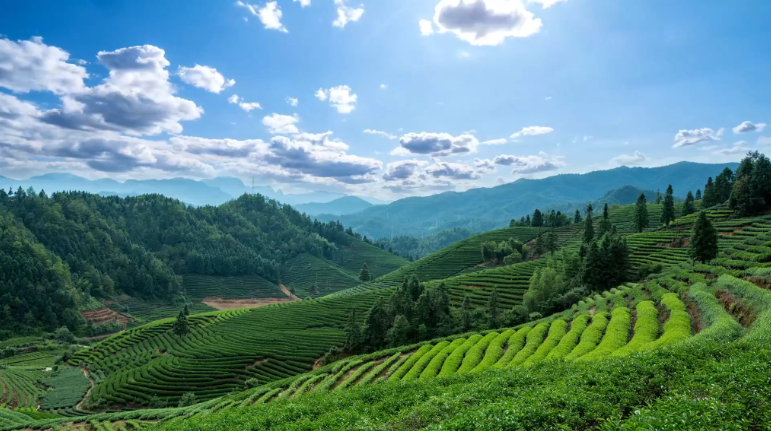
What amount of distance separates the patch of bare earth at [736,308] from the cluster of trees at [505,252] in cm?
7180

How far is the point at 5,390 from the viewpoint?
55.9m

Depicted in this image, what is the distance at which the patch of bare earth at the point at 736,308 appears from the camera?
22.9 metres

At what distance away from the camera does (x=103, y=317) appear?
129375 mm

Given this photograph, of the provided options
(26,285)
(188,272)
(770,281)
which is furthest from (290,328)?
(188,272)

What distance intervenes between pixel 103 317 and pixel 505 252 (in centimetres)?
14397

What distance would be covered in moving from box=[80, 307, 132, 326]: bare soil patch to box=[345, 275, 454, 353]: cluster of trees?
115 meters

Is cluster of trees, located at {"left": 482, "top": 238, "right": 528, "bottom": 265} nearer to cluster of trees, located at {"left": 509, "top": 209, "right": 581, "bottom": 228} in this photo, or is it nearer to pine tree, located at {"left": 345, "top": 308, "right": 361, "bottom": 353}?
cluster of trees, located at {"left": 509, "top": 209, "right": 581, "bottom": 228}

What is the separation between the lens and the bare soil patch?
4946 inches

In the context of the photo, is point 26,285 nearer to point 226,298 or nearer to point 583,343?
point 226,298

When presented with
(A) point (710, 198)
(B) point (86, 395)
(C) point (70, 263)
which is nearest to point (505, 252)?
(A) point (710, 198)

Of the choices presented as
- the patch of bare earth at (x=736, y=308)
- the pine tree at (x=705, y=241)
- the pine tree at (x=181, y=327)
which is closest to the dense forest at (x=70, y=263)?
the pine tree at (x=181, y=327)

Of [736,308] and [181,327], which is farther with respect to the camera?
[181,327]

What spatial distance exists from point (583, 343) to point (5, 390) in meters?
82.7

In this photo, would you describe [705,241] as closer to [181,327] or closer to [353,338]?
[353,338]
